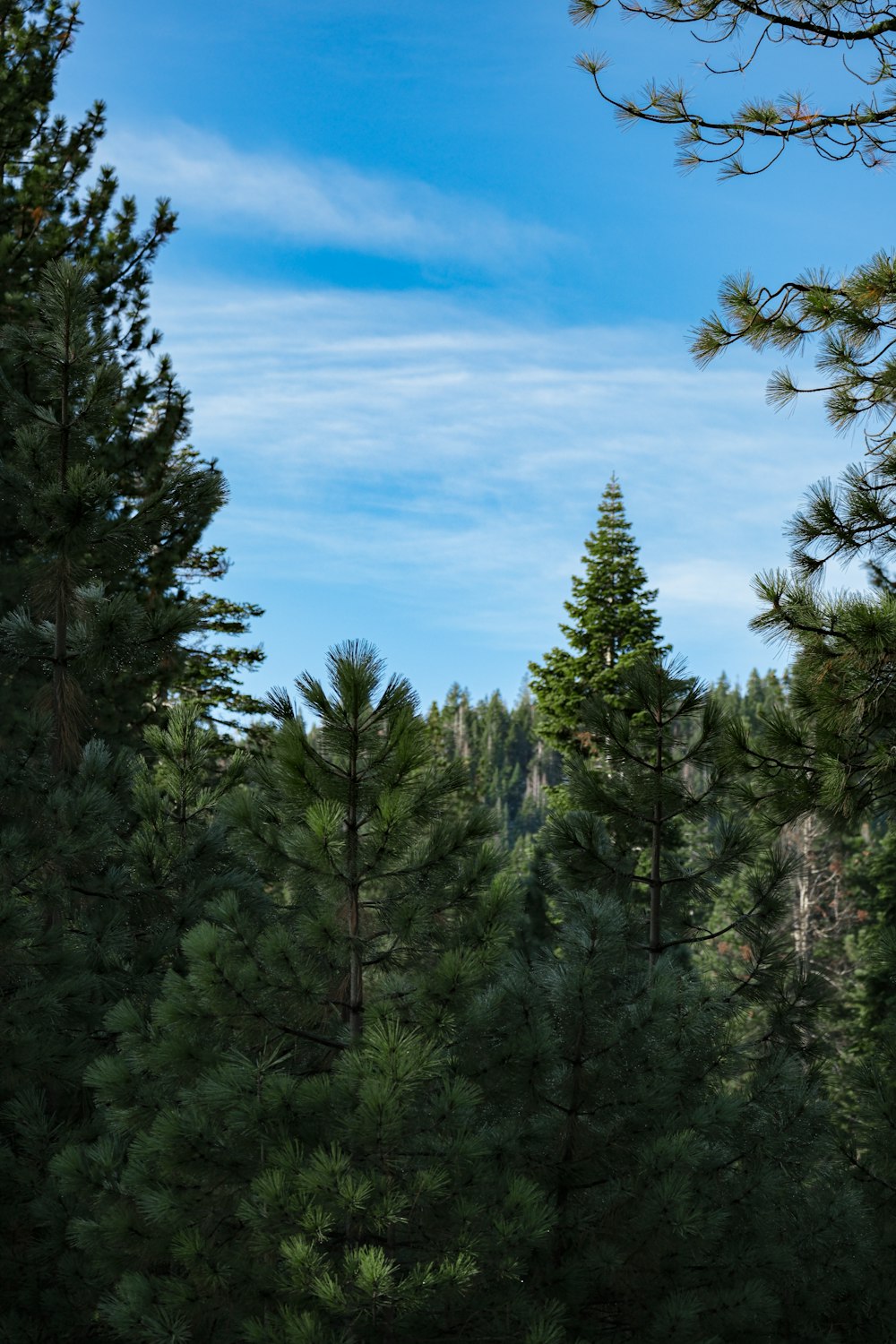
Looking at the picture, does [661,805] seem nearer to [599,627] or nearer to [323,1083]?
[323,1083]

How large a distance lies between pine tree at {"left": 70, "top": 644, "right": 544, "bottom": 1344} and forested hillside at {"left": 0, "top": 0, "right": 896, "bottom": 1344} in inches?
0.6

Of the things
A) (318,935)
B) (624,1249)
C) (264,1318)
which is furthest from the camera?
(624,1249)

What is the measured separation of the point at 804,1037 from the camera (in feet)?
24.3

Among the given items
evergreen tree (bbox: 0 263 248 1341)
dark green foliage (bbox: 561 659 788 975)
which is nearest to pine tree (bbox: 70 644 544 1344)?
evergreen tree (bbox: 0 263 248 1341)

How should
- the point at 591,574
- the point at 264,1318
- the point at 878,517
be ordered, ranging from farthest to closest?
the point at 591,574 < the point at 878,517 < the point at 264,1318

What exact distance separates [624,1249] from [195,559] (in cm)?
1893

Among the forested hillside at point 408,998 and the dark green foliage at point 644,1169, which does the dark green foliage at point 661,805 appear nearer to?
the forested hillside at point 408,998

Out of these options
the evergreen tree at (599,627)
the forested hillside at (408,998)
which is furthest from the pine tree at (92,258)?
the evergreen tree at (599,627)

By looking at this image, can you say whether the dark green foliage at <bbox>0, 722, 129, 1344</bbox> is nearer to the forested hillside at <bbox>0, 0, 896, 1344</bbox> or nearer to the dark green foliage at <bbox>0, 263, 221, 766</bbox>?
the forested hillside at <bbox>0, 0, 896, 1344</bbox>

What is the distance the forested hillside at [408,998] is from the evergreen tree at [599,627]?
1547cm

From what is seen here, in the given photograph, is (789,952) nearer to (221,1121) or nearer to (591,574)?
(221,1121)

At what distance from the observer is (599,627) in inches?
982

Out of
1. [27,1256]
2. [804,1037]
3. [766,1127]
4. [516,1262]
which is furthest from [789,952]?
[27,1256]

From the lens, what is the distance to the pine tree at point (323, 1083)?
4109mm
